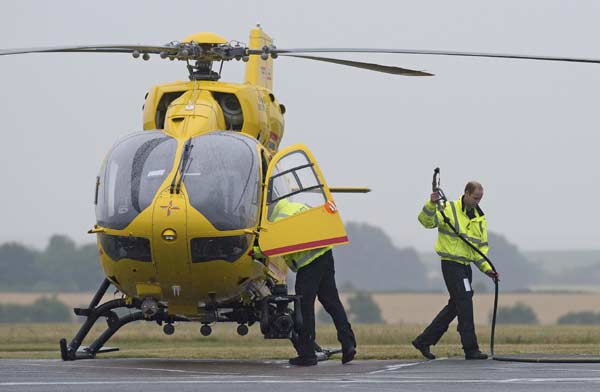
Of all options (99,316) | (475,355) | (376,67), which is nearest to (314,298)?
(475,355)

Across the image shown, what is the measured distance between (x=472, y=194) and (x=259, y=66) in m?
5.28

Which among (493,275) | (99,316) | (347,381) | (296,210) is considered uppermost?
(296,210)

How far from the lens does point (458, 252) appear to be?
53.0ft

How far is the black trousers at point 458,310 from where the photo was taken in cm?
1580

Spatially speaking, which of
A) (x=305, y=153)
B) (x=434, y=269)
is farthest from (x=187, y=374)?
(x=434, y=269)

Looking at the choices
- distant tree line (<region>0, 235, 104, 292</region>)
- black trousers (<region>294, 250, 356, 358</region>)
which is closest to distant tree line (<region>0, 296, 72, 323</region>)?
distant tree line (<region>0, 235, 104, 292</region>)

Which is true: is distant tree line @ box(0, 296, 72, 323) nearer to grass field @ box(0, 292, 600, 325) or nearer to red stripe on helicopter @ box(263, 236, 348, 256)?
grass field @ box(0, 292, 600, 325)

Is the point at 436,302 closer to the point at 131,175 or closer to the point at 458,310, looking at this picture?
the point at 458,310

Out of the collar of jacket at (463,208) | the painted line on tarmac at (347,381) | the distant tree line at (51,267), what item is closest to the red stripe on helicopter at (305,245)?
the collar of jacket at (463,208)

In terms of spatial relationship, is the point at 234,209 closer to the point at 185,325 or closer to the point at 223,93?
the point at 223,93

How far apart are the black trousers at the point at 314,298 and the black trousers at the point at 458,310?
49.3 inches

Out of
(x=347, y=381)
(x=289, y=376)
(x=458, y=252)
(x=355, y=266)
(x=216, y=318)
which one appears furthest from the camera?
(x=355, y=266)

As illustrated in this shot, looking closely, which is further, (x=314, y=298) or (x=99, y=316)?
(x=99, y=316)

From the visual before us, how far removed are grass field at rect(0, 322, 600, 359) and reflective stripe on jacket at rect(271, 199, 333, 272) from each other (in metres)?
1.85
